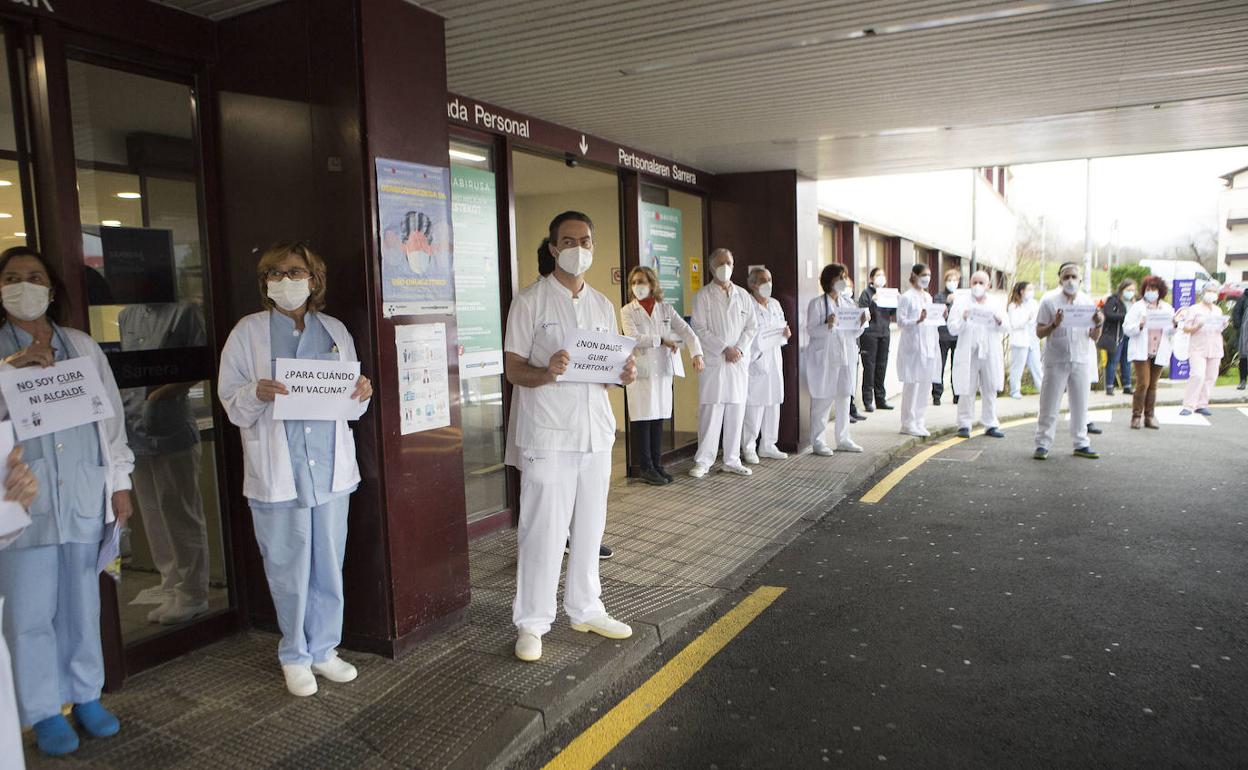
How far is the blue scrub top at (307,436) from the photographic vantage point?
3.57 m

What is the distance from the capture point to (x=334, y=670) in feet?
12.3

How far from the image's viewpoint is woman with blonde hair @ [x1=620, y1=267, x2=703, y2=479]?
24.3 ft

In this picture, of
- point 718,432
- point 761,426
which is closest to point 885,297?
point 761,426

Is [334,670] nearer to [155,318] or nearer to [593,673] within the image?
[593,673]

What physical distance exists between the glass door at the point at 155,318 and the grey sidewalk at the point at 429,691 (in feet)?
1.32

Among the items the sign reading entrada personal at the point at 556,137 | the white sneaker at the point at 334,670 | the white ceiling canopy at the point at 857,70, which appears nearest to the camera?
the white sneaker at the point at 334,670

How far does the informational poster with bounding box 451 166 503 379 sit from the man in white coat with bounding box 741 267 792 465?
10.2 ft

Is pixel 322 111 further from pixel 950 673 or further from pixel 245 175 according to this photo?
pixel 950 673

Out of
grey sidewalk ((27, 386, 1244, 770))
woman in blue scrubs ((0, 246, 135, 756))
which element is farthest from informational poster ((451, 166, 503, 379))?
woman in blue scrubs ((0, 246, 135, 756))

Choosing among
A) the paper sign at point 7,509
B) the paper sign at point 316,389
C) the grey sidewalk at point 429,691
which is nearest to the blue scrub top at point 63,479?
the paper sign at point 7,509

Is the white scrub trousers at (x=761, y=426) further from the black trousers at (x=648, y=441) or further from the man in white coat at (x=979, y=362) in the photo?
the man in white coat at (x=979, y=362)

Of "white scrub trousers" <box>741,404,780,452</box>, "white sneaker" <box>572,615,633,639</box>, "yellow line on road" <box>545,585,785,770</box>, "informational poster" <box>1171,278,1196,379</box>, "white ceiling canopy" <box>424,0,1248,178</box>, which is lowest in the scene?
"yellow line on road" <box>545,585,785,770</box>

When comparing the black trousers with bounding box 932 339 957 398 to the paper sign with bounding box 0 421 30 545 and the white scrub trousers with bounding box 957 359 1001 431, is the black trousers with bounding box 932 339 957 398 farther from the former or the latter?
the paper sign with bounding box 0 421 30 545

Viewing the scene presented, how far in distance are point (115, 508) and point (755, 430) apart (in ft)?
21.0
